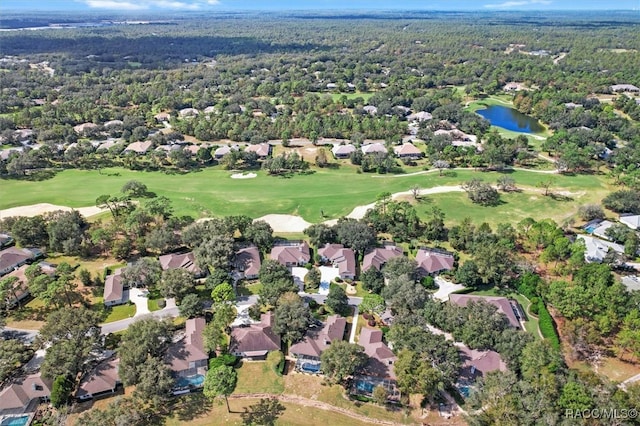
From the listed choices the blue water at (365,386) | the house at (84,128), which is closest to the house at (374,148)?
the blue water at (365,386)

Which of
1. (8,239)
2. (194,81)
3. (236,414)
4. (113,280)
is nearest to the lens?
(236,414)

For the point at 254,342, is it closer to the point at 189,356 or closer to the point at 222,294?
the point at 189,356

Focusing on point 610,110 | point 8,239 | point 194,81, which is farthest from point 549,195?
point 194,81

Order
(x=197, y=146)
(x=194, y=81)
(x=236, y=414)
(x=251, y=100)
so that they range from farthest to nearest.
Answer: (x=194, y=81) < (x=251, y=100) < (x=197, y=146) < (x=236, y=414)

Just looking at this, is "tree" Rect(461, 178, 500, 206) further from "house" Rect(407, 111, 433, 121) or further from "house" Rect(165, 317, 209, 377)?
"house" Rect(165, 317, 209, 377)

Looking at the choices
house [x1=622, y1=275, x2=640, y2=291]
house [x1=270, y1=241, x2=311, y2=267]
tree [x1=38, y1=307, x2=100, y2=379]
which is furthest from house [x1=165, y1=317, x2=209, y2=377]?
house [x1=622, y1=275, x2=640, y2=291]

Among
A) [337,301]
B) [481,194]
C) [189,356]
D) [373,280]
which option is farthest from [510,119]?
[189,356]

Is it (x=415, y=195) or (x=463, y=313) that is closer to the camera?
(x=463, y=313)

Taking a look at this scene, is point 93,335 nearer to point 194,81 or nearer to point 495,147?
point 495,147
